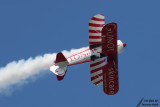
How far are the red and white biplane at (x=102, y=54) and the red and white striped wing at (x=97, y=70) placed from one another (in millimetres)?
204

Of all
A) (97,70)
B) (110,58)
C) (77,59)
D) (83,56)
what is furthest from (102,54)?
(77,59)

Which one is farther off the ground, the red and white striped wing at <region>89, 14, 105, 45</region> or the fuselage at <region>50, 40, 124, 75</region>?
the red and white striped wing at <region>89, 14, 105, 45</region>

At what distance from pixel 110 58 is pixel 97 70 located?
201cm

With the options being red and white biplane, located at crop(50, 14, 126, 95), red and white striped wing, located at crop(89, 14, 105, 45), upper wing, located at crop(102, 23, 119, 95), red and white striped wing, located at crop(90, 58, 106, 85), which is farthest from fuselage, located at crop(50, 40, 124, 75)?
red and white striped wing, located at crop(90, 58, 106, 85)

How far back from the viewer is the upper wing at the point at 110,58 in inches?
3438

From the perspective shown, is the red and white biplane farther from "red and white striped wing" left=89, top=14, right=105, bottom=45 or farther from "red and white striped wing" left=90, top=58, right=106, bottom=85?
"red and white striped wing" left=90, top=58, right=106, bottom=85

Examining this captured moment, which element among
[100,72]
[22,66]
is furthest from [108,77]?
[22,66]

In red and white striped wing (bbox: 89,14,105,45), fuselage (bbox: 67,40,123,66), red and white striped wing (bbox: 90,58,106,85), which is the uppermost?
red and white striped wing (bbox: 89,14,105,45)

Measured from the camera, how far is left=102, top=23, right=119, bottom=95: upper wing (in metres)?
87.3

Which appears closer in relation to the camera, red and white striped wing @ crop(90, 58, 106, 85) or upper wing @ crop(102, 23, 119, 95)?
upper wing @ crop(102, 23, 119, 95)

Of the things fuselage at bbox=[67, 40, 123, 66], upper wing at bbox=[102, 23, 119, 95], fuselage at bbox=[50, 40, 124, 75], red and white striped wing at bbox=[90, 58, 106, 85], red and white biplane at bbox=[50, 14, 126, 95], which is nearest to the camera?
upper wing at bbox=[102, 23, 119, 95]

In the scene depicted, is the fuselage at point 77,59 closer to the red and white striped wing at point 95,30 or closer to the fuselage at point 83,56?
the fuselage at point 83,56

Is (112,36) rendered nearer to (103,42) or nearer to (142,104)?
(103,42)

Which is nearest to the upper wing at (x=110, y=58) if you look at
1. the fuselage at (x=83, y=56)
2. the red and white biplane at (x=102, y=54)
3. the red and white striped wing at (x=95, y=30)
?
the red and white biplane at (x=102, y=54)
